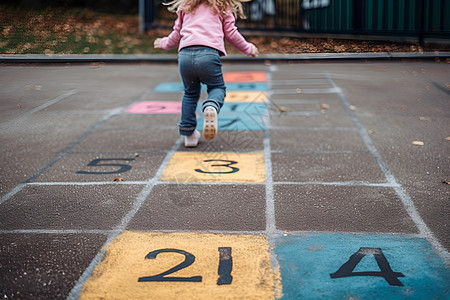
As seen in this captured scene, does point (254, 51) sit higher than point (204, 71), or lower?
higher

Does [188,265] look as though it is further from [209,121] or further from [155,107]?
[155,107]

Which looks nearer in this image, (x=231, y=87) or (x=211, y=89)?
(x=211, y=89)

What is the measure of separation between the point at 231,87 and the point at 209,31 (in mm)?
4440

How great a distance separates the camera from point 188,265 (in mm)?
2861

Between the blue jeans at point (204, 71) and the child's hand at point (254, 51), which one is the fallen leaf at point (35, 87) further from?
the child's hand at point (254, 51)

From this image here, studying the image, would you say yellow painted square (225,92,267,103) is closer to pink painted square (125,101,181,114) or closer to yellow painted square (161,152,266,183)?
pink painted square (125,101,181,114)

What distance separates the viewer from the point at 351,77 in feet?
11.8

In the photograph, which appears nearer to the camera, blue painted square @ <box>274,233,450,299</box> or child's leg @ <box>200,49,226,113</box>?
blue painted square @ <box>274,233,450,299</box>

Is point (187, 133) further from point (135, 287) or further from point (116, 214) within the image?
point (135, 287)

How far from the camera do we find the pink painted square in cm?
713

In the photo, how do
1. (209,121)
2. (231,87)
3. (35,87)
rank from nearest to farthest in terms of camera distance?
(35,87) < (209,121) < (231,87)

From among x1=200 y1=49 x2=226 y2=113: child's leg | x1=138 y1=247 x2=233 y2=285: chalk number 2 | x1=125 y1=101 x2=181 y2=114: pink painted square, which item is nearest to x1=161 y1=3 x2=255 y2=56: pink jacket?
x1=200 y1=49 x2=226 y2=113: child's leg

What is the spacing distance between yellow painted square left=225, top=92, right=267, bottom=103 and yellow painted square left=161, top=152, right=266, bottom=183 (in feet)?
9.22

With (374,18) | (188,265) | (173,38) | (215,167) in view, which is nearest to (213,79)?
(173,38)
